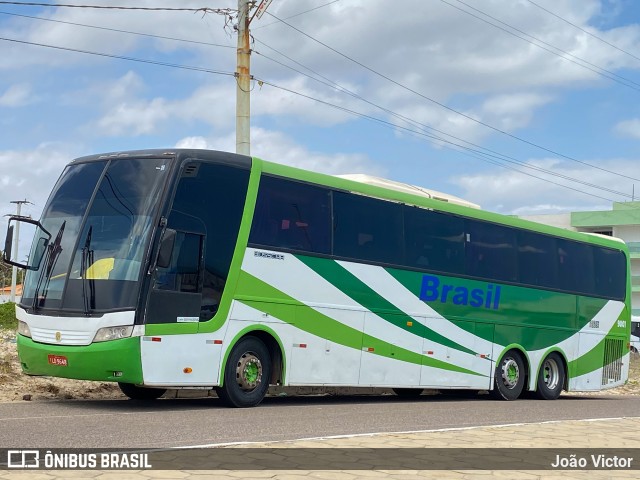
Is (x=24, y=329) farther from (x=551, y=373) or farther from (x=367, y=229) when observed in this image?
(x=551, y=373)

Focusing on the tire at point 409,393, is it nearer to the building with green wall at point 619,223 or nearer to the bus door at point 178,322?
the bus door at point 178,322

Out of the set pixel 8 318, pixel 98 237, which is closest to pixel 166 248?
pixel 98 237

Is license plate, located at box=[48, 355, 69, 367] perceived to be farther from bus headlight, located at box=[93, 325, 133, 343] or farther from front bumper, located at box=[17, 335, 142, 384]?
bus headlight, located at box=[93, 325, 133, 343]

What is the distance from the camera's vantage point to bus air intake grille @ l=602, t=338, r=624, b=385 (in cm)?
2311

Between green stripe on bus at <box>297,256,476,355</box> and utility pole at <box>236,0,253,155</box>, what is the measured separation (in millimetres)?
6058

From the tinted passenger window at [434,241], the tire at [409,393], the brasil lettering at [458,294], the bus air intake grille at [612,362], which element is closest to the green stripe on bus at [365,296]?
the brasil lettering at [458,294]

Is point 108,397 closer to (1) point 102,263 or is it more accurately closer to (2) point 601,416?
(1) point 102,263

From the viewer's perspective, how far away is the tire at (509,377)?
20031 millimetres

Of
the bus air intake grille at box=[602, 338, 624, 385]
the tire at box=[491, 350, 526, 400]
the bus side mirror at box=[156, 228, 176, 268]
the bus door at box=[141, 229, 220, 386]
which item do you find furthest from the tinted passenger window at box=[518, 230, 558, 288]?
the bus side mirror at box=[156, 228, 176, 268]

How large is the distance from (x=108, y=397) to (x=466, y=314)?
677cm

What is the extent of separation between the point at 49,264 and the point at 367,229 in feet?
17.6

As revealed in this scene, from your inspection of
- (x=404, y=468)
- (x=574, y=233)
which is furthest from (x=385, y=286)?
(x=404, y=468)

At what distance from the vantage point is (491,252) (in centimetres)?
1964

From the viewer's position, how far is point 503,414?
15.0 m
